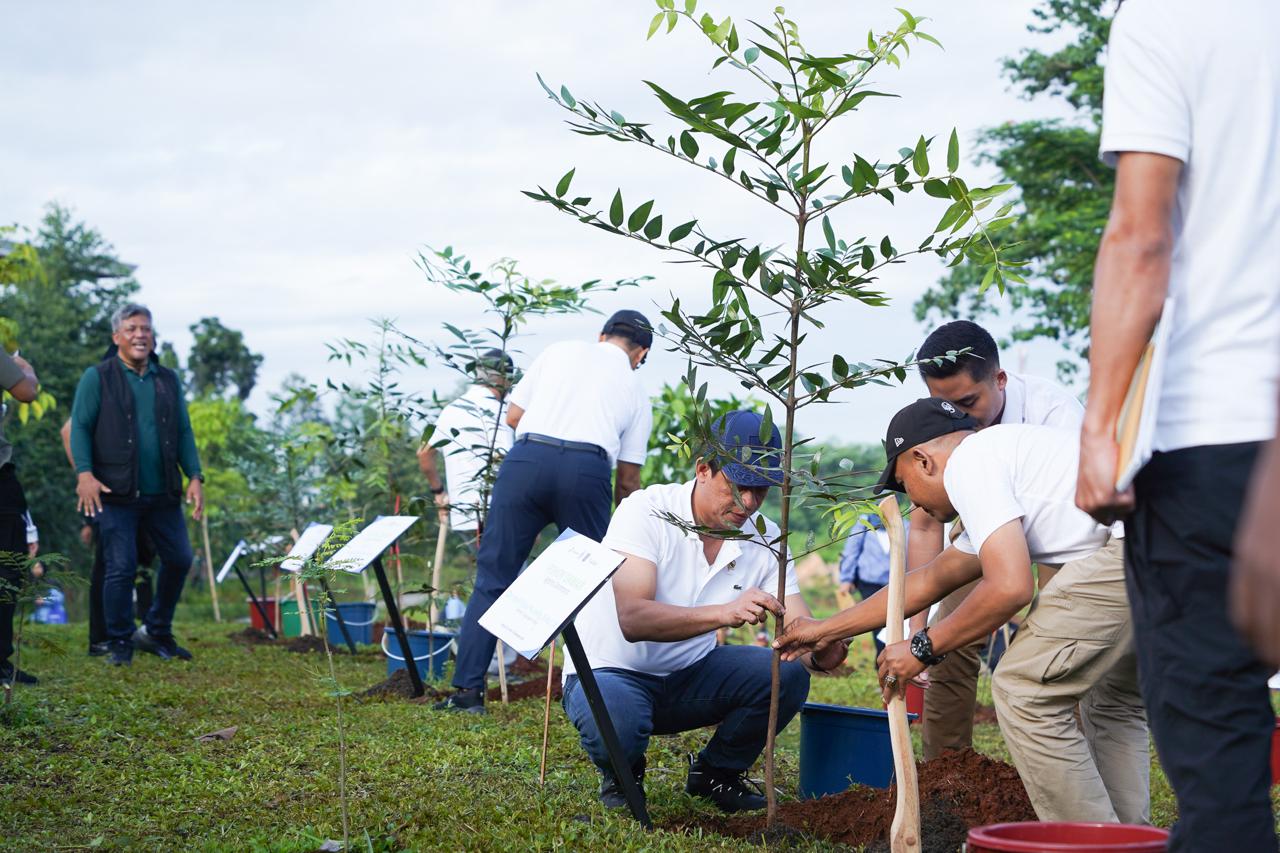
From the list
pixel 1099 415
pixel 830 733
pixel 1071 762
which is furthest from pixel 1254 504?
pixel 830 733

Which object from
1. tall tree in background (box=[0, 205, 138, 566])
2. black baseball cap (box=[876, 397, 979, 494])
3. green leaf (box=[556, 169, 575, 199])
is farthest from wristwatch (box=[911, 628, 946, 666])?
tall tree in background (box=[0, 205, 138, 566])

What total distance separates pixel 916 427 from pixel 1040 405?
114 centimetres

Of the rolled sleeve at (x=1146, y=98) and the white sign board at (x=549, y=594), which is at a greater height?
the rolled sleeve at (x=1146, y=98)

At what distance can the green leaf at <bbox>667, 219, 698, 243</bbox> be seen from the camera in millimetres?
3236

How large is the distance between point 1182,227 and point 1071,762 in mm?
1634

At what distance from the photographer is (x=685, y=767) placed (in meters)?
4.93

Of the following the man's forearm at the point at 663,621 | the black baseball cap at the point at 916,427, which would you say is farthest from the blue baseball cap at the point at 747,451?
the man's forearm at the point at 663,621

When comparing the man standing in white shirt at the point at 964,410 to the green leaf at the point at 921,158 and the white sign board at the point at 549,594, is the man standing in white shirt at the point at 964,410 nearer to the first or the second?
the green leaf at the point at 921,158

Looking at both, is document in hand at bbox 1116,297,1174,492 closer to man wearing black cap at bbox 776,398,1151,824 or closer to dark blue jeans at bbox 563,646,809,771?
man wearing black cap at bbox 776,398,1151,824

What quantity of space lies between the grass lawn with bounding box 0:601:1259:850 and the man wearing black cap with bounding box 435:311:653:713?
16.0 inches

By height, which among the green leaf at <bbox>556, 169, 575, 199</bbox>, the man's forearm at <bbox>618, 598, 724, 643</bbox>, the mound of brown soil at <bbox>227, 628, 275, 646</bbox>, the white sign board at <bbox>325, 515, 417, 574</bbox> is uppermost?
the green leaf at <bbox>556, 169, 575, 199</bbox>

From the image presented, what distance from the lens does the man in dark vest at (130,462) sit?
743 cm

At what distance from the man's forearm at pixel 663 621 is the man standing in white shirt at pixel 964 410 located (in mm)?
899

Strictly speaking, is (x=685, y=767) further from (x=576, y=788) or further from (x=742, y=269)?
(x=742, y=269)
